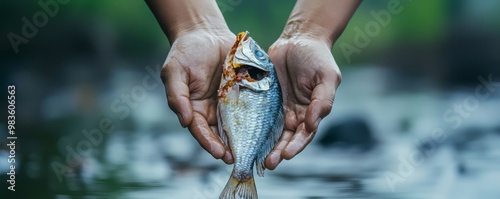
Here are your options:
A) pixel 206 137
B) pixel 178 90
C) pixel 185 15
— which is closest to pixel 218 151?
pixel 206 137

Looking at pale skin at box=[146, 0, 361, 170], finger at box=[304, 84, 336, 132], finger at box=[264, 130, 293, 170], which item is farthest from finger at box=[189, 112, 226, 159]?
finger at box=[304, 84, 336, 132]

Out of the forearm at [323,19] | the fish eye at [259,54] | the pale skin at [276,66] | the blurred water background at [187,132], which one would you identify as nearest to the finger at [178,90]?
the pale skin at [276,66]

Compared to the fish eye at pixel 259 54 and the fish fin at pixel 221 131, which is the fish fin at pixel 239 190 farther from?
the fish eye at pixel 259 54

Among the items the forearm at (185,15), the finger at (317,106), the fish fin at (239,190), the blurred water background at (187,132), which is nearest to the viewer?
the fish fin at (239,190)

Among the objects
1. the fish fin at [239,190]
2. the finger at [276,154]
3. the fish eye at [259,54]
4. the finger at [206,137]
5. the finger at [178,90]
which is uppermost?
the fish eye at [259,54]

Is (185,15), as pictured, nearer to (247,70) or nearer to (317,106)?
(247,70)

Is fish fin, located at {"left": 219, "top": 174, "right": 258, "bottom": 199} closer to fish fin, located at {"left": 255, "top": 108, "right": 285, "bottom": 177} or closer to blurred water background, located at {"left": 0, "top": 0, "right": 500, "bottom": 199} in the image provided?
fish fin, located at {"left": 255, "top": 108, "right": 285, "bottom": 177}

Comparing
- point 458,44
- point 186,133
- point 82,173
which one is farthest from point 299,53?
point 458,44
